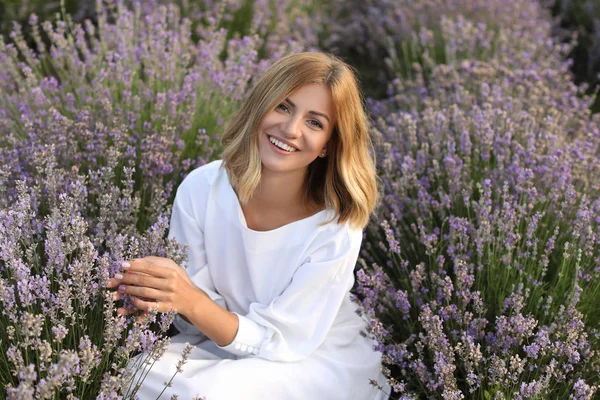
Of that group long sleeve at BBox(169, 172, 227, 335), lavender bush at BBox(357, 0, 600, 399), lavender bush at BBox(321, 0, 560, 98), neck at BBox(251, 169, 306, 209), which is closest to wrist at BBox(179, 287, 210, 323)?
long sleeve at BBox(169, 172, 227, 335)

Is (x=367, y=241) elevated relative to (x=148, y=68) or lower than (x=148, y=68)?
lower

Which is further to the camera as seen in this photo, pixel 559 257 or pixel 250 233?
pixel 559 257

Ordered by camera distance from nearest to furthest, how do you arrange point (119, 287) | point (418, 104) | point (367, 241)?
point (119, 287) < point (367, 241) < point (418, 104)

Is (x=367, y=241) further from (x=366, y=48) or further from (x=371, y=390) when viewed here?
(x=366, y=48)

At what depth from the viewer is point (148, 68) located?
10.8 ft

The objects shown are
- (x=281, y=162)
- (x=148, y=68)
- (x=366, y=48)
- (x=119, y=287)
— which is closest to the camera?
(x=119, y=287)

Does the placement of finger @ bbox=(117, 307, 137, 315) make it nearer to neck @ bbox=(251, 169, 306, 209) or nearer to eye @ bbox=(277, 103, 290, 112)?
neck @ bbox=(251, 169, 306, 209)

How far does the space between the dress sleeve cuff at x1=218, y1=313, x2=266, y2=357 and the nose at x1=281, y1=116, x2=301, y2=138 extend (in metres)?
0.57

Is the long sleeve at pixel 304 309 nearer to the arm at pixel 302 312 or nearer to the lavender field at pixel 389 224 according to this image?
the arm at pixel 302 312

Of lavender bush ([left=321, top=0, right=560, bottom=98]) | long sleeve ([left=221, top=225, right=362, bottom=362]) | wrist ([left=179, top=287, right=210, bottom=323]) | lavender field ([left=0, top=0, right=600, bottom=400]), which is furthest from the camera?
lavender bush ([left=321, top=0, right=560, bottom=98])

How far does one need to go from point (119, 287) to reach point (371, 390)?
93cm

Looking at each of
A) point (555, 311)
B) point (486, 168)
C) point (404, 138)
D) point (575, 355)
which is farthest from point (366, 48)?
point (575, 355)

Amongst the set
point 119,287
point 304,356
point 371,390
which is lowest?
point 371,390

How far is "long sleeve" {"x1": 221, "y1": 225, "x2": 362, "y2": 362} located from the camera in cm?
210
